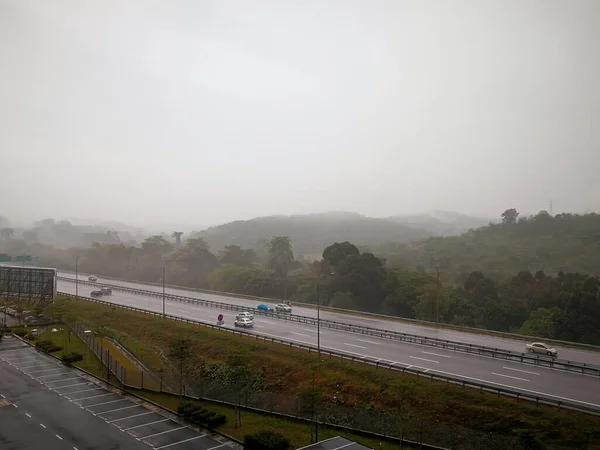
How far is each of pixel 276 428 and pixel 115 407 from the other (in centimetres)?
1288

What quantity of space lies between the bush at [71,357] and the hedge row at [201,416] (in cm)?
1951

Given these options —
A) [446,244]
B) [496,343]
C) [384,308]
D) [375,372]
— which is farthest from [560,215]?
[375,372]

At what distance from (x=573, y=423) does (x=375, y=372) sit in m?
14.2

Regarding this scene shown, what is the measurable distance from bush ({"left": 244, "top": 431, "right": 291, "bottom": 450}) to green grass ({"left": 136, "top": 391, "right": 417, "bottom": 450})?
1.05 m

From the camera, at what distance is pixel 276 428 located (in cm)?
3012

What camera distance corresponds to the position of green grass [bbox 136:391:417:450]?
27.5 meters

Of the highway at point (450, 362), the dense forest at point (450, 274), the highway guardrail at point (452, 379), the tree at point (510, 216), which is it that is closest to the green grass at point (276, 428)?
the highway guardrail at point (452, 379)

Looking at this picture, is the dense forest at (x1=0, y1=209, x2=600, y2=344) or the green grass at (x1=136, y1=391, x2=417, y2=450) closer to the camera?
the green grass at (x1=136, y1=391, x2=417, y2=450)

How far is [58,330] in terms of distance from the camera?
198 ft

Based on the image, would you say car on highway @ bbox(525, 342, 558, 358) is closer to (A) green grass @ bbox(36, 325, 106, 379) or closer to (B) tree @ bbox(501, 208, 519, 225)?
(A) green grass @ bbox(36, 325, 106, 379)

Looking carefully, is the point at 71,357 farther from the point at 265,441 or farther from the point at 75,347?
the point at 265,441

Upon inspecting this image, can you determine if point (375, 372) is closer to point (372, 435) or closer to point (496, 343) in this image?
point (372, 435)

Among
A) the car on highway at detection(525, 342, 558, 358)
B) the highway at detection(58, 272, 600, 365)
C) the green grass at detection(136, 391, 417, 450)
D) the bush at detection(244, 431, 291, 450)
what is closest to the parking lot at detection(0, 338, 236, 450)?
the green grass at detection(136, 391, 417, 450)

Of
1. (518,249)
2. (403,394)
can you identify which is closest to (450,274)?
(518,249)
